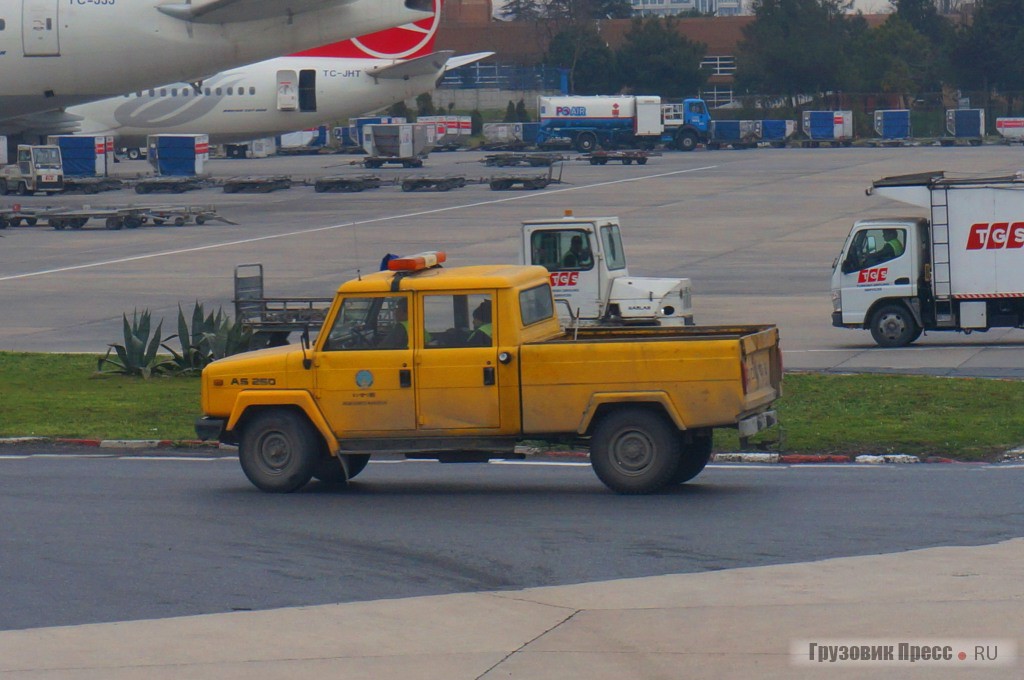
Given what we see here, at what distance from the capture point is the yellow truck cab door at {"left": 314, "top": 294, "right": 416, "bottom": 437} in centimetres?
1386

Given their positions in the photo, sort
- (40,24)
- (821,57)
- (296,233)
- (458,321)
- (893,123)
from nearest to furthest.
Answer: (458,321) < (296,233) < (40,24) < (893,123) < (821,57)

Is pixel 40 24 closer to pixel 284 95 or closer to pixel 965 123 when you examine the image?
pixel 284 95

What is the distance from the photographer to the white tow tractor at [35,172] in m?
64.4

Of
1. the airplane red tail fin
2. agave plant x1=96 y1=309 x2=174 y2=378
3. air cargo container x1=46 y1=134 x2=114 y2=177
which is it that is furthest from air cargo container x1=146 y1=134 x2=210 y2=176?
agave plant x1=96 y1=309 x2=174 y2=378

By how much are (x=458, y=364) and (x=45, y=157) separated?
55089 mm

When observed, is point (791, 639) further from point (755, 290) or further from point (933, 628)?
point (755, 290)

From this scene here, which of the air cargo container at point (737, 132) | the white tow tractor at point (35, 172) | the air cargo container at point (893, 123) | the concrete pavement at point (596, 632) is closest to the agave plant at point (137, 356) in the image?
the concrete pavement at point (596, 632)

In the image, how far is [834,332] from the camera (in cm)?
2791

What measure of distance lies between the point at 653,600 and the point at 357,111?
7034 cm

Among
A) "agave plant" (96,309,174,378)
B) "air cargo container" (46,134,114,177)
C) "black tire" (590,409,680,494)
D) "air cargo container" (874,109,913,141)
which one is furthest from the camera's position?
"air cargo container" (874,109,913,141)

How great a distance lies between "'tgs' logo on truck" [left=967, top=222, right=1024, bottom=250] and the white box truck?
18 mm

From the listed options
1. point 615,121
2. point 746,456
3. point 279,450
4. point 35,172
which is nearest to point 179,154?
point 35,172

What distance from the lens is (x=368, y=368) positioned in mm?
13875

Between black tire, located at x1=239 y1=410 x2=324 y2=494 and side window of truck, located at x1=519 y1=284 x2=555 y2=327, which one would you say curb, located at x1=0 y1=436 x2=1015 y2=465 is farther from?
black tire, located at x1=239 y1=410 x2=324 y2=494
